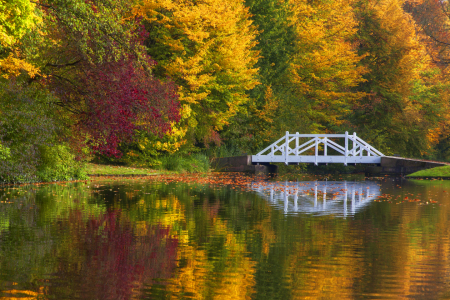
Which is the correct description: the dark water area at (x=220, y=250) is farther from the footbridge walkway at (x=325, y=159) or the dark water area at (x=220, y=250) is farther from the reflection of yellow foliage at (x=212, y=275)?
the footbridge walkway at (x=325, y=159)

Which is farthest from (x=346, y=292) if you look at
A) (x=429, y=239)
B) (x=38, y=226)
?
(x=38, y=226)

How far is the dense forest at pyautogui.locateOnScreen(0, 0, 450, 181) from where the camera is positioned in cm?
1773

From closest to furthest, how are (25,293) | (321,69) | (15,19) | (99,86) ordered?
(25,293) < (15,19) < (99,86) < (321,69)

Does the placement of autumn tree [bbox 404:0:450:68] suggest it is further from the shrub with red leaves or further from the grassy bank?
the shrub with red leaves

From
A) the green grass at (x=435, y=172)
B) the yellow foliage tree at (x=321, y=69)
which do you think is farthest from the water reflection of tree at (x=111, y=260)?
the yellow foliage tree at (x=321, y=69)

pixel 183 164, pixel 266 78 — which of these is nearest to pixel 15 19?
pixel 183 164

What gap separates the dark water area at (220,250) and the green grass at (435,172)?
15.6 meters

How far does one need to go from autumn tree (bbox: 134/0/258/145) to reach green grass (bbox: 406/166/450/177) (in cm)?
981

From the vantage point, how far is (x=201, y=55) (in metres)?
28.9

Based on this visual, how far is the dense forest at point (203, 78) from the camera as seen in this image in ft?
58.2

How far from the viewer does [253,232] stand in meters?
9.44

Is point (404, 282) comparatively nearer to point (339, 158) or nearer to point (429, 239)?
point (429, 239)

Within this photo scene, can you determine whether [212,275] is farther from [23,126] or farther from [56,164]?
[56,164]

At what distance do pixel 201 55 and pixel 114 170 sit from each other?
6.91 meters
